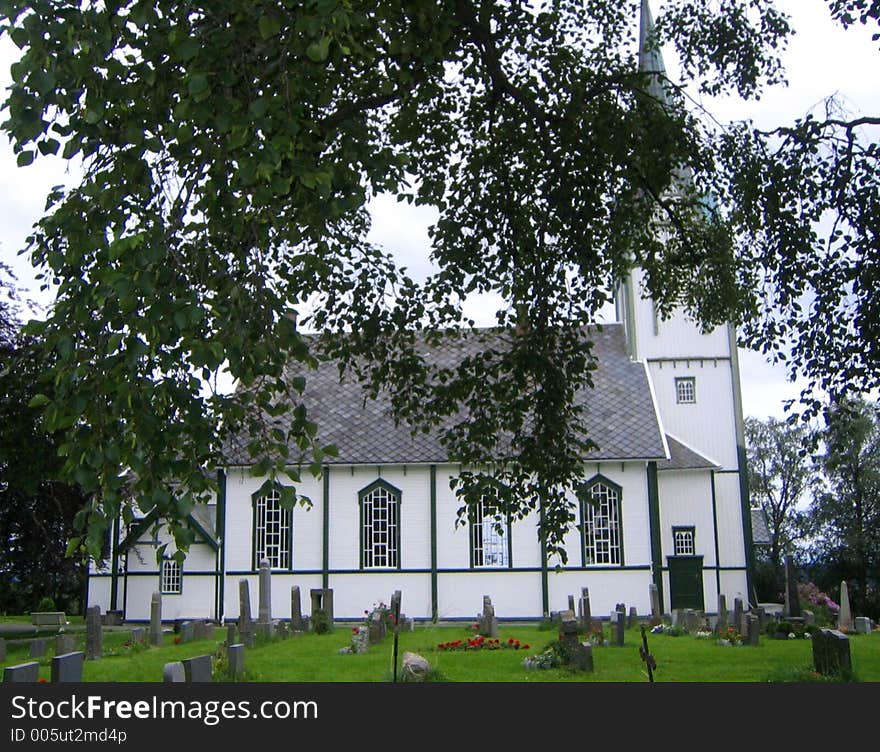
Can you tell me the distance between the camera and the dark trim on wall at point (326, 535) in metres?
27.5

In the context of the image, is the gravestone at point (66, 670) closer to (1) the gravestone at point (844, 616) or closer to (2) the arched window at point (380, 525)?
(1) the gravestone at point (844, 616)

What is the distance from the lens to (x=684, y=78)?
11.1 meters

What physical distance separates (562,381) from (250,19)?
620 centimetres

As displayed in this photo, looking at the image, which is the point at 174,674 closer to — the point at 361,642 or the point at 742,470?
the point at 361,642

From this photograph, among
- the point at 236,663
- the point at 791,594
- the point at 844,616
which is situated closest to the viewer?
the point at 236,663

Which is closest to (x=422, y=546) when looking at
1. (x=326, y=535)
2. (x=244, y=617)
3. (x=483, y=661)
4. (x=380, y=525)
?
(x=380, y=525)

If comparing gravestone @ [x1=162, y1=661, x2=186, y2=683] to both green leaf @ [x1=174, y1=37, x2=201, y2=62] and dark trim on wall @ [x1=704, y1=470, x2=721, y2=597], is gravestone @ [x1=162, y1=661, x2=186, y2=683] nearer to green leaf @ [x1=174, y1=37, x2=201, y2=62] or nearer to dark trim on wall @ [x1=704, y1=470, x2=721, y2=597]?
green leaf @ [x1=174, y1=37, x2=201, y2=62]

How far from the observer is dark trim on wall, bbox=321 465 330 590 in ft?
90.3

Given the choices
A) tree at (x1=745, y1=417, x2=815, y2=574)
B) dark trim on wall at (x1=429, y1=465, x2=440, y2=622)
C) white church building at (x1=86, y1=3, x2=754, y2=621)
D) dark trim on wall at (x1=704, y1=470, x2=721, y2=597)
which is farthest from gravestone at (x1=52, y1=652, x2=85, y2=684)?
tree at (x1=745, y1=417, x2=815, y2=574)

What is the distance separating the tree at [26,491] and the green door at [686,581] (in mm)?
16511

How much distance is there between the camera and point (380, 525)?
2808 centimetres

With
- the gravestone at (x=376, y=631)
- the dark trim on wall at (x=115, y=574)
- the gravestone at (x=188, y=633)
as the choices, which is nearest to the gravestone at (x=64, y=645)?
the gravestone at (x=188, y=633)

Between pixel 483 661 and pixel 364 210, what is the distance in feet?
27.1

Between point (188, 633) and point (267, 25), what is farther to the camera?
point (188, 633)
